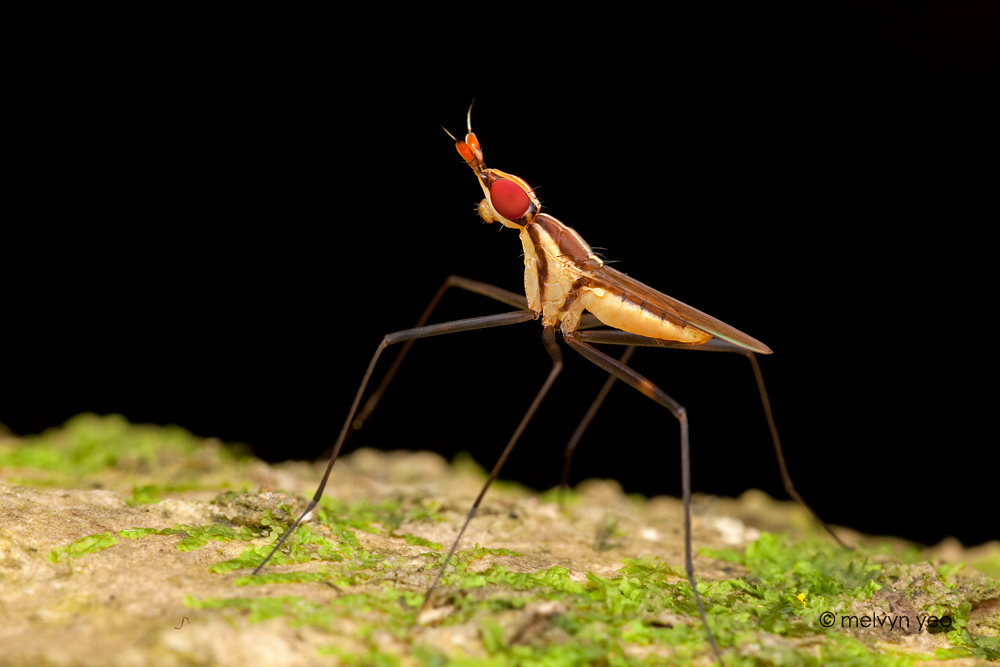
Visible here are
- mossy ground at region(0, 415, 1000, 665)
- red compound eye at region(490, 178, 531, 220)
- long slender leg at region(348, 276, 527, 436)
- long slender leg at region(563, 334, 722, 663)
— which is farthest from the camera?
long slender leg at region(348, 276, 527, 436)

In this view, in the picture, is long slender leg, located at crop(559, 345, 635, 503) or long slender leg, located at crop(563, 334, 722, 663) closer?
long slender leg, located at crop(563, 334, 722, 663)

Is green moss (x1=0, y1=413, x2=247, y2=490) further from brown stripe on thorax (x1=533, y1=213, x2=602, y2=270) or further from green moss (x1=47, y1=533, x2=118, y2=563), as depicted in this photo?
brown stripe on thorax (x1=533, y1=213, x2=602, y2=270)

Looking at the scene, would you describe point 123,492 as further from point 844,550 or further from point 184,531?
point 844,550

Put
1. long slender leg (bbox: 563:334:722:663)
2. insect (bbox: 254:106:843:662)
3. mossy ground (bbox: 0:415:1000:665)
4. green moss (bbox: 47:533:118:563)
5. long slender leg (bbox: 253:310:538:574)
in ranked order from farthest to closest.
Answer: insect (bbox: 254:106:843:662), long slender leg (bbox: 253:310:538:574), long slender leg (bbox: 563:334:722:663), green moss (bbox: 47:533:118:563), mossy ground (bbox: 0:415:1000:665)

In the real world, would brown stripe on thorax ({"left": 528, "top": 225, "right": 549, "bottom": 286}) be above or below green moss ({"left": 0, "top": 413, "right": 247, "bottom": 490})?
above

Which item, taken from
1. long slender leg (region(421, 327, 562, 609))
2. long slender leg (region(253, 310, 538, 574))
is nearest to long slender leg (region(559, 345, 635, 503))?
long slender leg (region(421, 327, 562, 609))

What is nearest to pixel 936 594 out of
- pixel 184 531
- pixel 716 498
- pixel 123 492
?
pixel 716 498

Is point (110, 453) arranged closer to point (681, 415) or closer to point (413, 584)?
point (413, 584)
